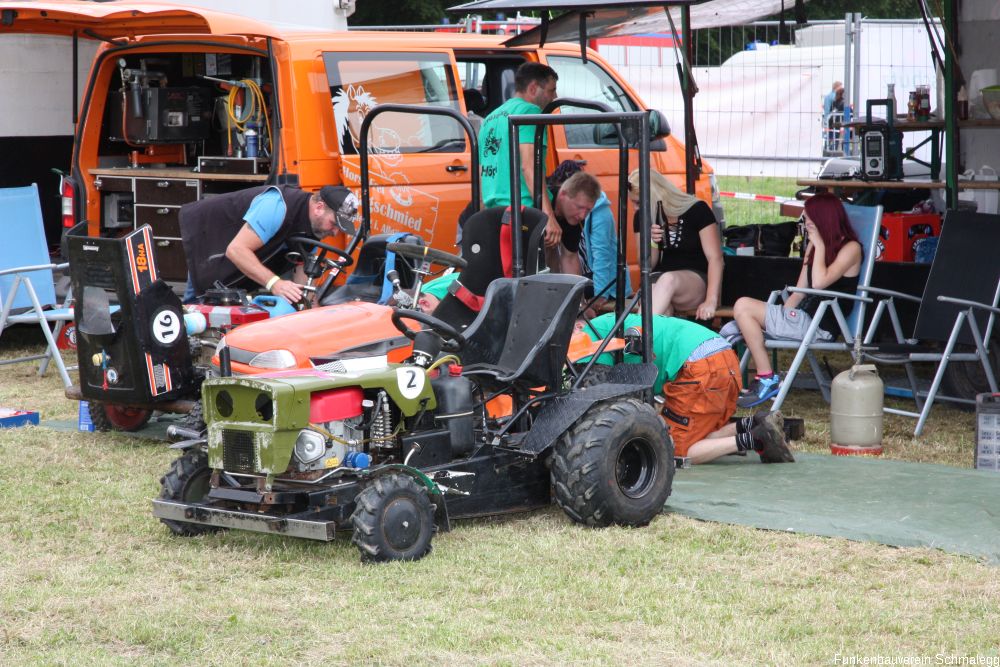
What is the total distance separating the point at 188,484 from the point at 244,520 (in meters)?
0.49

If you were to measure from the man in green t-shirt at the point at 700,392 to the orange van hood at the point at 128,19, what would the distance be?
9.02ft

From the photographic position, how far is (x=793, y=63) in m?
17.1

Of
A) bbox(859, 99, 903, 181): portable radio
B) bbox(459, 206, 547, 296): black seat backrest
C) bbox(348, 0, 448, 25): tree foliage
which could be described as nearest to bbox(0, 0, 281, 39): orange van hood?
bbox(459, 206, 547, 296): black seat backrest

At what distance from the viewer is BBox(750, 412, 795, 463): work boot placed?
631 centimetres

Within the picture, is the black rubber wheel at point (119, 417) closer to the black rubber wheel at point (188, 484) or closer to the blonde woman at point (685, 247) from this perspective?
the black rubber wheel at point (188, 484)

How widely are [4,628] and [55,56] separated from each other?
262 inches

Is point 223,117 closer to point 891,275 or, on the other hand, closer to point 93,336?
point 93,336

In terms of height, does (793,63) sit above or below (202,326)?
above

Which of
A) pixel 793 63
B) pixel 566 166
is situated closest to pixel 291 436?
pixel 566 166

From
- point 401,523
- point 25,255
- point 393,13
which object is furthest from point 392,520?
point 393,13

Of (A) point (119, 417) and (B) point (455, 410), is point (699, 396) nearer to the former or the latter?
(B) point (455, 410)

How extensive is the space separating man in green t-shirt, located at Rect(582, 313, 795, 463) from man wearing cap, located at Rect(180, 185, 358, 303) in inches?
64.0

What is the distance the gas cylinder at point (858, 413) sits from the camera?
6.68 m

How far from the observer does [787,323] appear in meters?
7.50
